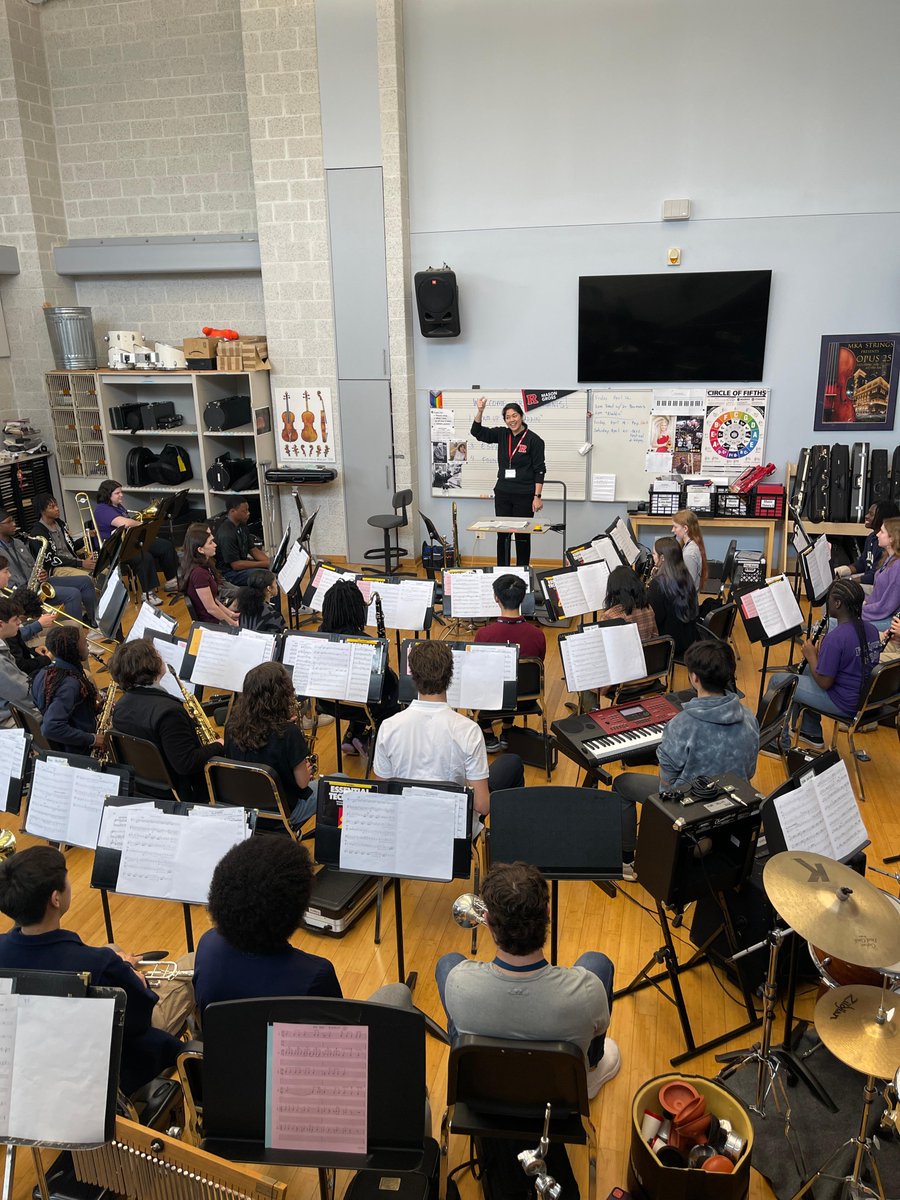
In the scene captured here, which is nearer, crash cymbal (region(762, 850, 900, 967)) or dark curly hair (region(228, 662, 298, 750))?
crash cymbal (region(762, 850, 900, 967))

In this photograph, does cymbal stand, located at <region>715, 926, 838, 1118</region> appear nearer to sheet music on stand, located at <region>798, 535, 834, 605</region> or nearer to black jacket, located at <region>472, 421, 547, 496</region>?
sheet music on stand, located at <region>798, 535, 834, 605</region>

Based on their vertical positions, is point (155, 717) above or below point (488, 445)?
below

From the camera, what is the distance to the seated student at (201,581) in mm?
6816

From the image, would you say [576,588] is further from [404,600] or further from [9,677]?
[9,677]

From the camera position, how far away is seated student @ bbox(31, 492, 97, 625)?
824 cm

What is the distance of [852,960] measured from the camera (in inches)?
95.9

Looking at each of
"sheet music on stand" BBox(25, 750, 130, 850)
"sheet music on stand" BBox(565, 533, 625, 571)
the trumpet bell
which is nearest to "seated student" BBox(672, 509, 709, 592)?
"sheet music on stand" BBox(565, 533, 625, 571)

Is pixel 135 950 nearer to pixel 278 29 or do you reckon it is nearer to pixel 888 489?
pixel 888 489

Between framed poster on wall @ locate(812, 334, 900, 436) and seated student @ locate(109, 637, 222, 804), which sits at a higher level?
framed poster on wall @ locate(812, 334, 900, 436)

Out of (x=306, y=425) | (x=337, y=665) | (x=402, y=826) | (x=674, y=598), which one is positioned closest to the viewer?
(x=402, y=826)

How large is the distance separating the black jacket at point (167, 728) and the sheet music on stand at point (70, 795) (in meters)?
0.60

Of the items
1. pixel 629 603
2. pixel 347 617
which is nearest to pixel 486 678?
pixel 347 617

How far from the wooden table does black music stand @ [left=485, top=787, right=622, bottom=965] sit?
5623 millimetres

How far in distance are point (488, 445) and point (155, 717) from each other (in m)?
6.46
